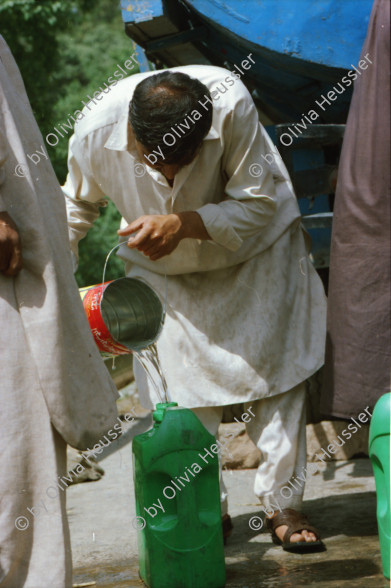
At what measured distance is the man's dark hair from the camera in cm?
296

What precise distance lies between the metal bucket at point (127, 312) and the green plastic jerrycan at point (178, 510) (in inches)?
15.4

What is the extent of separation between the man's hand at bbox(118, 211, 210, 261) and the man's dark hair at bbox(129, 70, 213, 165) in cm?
23

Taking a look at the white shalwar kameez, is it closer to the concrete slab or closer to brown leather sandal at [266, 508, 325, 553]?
brown leather sandal at [266, 508, 325, 553]

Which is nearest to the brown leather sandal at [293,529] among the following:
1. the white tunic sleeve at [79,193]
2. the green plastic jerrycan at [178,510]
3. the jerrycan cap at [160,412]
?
the green plastic jerrycan at [178,510]

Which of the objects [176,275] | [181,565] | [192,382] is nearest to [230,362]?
[192,382]

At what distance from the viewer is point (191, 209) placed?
3.29m

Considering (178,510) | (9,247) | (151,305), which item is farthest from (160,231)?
(178,510)

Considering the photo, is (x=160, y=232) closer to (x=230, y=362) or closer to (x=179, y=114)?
(x=179, y=114)

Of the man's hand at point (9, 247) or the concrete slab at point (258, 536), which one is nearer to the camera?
the man's hand at point (9, 247)

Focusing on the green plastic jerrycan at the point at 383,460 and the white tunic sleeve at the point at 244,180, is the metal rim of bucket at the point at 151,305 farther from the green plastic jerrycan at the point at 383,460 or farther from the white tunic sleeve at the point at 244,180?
the green plastic jerrycan at the point at 383,460

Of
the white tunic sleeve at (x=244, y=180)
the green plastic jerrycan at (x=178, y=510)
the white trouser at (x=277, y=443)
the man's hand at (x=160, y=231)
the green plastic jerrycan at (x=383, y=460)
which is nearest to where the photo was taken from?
the green plastic jerrycan at (x=383, y=460)

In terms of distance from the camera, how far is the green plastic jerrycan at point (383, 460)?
2.47 metres

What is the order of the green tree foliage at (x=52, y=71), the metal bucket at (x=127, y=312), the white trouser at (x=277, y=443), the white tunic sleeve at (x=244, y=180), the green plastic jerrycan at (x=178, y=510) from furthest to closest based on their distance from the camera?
the green tree foliage at (x=52, y=71), the white trouser at (x=277, y=443), the white tunic sleeve at (x=244, y=180), the metal bucket at (x=127, y=312), the green plastic jerrycan at (x=178, y=510)

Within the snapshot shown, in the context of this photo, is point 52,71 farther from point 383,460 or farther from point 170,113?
point 383,460
